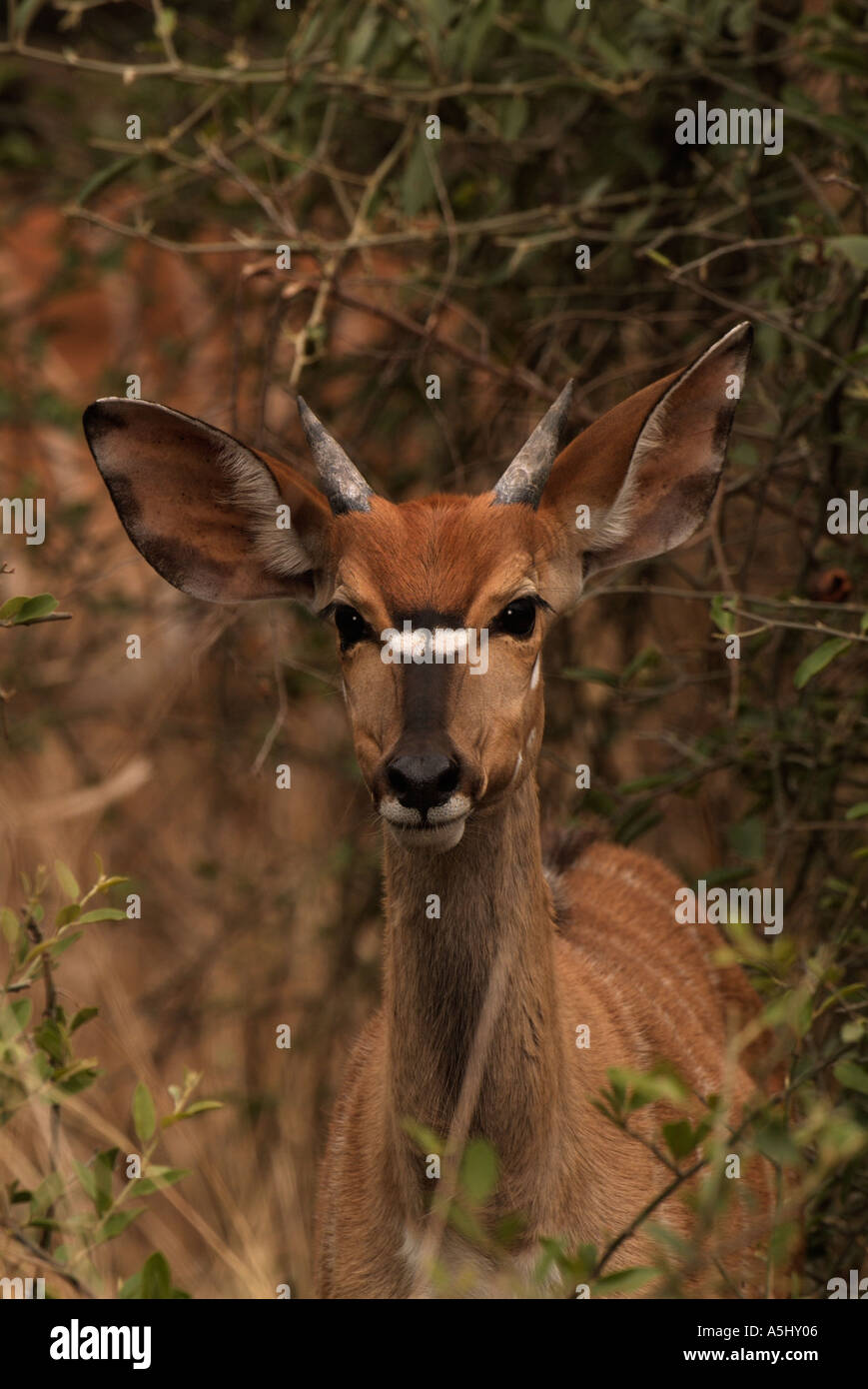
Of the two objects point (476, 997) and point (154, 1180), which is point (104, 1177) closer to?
point (154, 1180)

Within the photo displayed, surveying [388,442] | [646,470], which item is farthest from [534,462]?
[388,442]

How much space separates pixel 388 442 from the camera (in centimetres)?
665

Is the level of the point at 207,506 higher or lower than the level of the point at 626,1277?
higher

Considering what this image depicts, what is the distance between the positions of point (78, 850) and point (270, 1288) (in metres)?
3.12

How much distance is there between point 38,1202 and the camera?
9.67 feet

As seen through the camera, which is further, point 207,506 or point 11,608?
point 207,506

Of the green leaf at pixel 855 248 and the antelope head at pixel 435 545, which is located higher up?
the green leaf at pixel 855 248

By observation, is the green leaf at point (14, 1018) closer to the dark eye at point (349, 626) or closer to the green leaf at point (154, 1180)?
the green leaf at point (154, 1180)

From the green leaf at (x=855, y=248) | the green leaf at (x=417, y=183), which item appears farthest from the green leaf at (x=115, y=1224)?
the green leaf at (x=417, y=183)

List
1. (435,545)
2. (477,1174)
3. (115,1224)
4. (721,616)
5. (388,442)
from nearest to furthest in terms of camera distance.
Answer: (477,1174) → (115,1224) → (435,545) → (721,616) → (388,442)

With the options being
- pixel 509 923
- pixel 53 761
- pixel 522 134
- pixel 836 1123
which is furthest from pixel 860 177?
pixel 53 761

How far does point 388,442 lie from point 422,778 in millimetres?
3700

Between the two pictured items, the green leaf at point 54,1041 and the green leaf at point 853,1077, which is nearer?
the green leaf at point 54,1041

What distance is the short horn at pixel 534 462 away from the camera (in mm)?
3717
